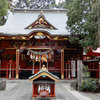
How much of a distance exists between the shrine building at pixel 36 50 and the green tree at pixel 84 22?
1.47m

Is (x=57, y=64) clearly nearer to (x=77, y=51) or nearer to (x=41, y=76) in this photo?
(x=77, y=51)

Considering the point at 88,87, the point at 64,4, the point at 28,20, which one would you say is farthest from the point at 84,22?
the point at 64,4

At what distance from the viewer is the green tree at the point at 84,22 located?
10258 millimetres

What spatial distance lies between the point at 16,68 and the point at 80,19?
6.85 meters

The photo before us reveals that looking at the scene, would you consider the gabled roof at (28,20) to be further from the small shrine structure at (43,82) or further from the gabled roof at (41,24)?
the small shrine structure at (43,82)

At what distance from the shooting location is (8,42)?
14.0m

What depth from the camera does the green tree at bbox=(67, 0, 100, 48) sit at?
33.7 feet

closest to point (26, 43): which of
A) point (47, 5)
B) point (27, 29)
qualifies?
point (27, 29)

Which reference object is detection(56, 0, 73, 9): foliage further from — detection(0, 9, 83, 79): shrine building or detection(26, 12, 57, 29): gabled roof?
detection(0, 9, 83, 79): shrine building

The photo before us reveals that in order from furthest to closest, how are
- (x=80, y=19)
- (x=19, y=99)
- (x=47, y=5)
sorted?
(x=47, y=5) → (x=80, y=19) → (x=19, y=99)

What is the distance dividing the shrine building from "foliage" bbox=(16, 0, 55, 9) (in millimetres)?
23124

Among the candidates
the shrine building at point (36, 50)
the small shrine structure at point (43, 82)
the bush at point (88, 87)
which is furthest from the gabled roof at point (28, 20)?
the small shrine structure at point (43, 82)

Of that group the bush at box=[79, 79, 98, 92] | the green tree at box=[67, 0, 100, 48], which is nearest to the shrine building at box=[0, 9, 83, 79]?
the green tree at box=[67, 0, 100, 48]

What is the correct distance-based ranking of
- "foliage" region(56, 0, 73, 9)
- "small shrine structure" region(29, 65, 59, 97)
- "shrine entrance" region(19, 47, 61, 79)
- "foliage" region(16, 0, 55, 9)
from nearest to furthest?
"small shrine structure" region(29, 65, 59, 97) → "shrine entrance" region(19, 47, 61, 79) → "foliage" region(56, 0, 73, 9) → "foliage" region(16, 0, 55, 9)
